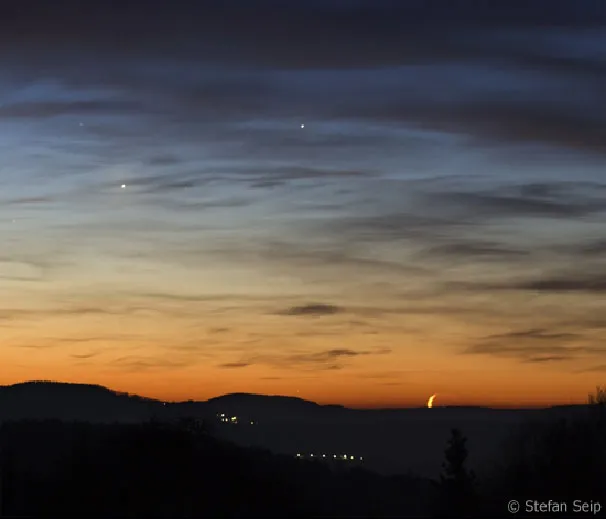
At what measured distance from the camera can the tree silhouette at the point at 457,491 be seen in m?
63.6

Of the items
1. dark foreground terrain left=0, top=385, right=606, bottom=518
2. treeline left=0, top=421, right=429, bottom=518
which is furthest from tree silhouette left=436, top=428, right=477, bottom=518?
treeline left=0, top=421, right=429, bottom=518

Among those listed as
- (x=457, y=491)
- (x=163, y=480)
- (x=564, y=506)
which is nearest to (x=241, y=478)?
(x=163, y=480)

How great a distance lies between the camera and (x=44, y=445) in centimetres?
8256

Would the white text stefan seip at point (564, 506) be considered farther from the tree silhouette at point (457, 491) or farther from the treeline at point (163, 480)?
the treeline at point (163, 480)

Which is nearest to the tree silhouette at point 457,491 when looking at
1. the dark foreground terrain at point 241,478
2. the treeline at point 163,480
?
the dark foreground terrain at point 241,478

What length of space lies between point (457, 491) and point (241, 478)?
17379 mm

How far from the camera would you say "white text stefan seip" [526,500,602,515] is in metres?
52.8

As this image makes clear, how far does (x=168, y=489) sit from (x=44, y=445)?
1497 cm

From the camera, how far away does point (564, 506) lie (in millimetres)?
54625

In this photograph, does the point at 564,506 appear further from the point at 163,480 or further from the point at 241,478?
the point at 241,478

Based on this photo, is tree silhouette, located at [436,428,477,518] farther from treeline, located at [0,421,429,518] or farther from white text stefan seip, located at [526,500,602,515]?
white text stefan seip, located at [526,500,602,515]

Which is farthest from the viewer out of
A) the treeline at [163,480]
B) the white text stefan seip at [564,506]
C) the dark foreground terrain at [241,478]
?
the treeline at [163,480]

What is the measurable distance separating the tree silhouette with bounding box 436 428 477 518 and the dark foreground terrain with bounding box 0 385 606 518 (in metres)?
0.07

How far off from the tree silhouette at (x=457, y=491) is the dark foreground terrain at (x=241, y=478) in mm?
72
